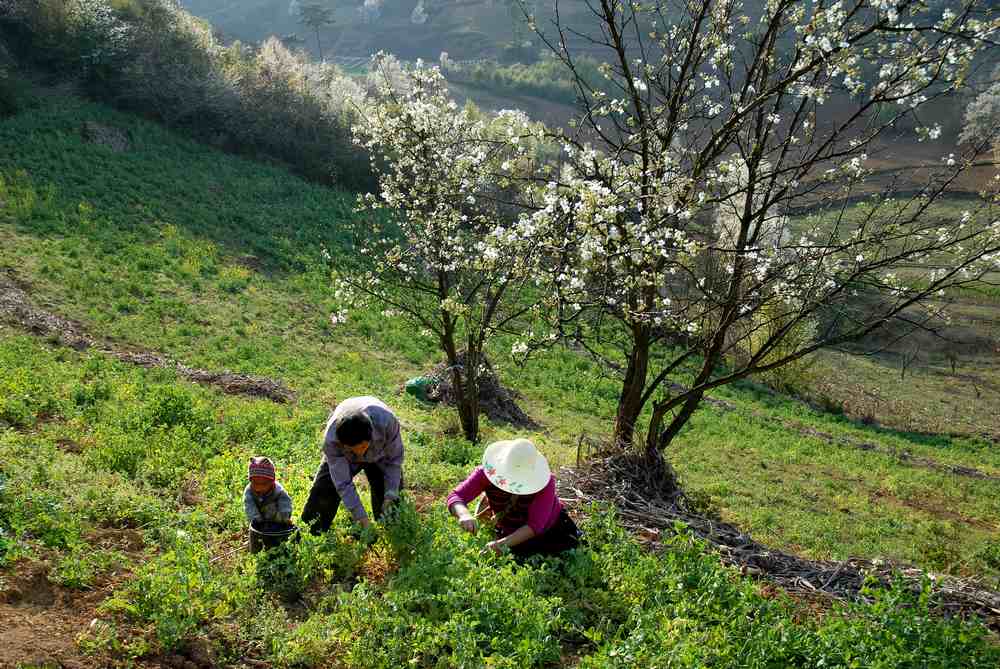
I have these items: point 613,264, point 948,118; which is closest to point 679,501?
point 613,264

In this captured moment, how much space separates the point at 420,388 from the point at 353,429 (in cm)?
1189

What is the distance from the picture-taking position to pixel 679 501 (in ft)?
Result: 28.1

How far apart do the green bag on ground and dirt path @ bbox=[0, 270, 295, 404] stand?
3.44 m

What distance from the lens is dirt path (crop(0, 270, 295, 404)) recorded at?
13.2 m

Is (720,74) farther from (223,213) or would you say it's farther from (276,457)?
(223,213)

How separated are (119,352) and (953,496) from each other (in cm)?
1951

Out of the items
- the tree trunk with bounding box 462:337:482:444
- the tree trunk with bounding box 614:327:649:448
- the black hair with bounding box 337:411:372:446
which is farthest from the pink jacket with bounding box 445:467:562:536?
the tree trunk with bounding box 462:337:482:444

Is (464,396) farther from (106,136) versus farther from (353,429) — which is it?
(106,136)

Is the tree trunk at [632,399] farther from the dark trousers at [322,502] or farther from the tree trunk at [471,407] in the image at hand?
the dark trousers at [322,502]

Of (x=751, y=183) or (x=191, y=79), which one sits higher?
(x=191, y=79)

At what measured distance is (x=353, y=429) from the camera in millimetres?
5387

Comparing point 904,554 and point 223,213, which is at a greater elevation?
point 223,213

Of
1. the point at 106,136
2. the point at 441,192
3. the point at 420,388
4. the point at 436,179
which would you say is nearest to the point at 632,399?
the point at 441,192

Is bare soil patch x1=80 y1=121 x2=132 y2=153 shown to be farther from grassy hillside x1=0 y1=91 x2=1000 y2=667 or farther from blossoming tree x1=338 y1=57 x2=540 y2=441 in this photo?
blossoming tree x1=338 y1=57 x2=540 y2=441
